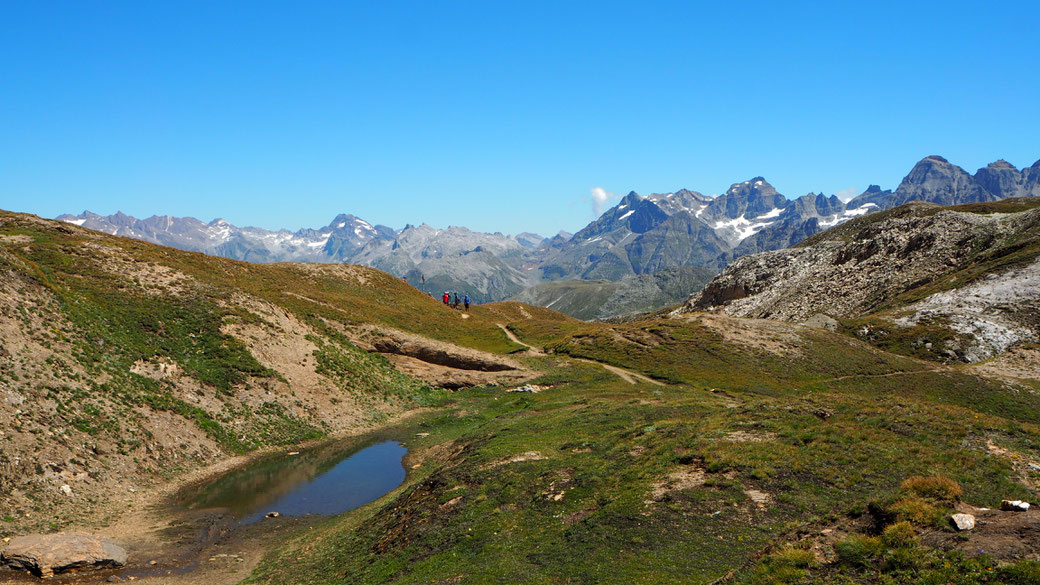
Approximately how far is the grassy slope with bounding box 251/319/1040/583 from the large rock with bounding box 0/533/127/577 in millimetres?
6806

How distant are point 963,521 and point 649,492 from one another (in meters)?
10.9

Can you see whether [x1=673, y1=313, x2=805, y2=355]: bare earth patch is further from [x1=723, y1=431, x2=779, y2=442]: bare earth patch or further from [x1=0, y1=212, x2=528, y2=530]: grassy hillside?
[x1=723, y1=431, x2=779, y2=442]: bare earth patch

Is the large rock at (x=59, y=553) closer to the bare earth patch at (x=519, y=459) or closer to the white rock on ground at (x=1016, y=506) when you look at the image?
the bare earth patch at (x=519, y=459)

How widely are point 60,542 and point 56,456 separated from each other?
406 inches

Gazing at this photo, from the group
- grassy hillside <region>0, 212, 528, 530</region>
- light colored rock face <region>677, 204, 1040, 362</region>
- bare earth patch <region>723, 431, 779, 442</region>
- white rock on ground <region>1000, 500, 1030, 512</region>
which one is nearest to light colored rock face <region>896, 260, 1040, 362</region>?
light colored rock face <region>677, 204, 1040, 362</region>

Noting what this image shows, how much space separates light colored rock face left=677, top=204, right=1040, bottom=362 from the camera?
243 ft

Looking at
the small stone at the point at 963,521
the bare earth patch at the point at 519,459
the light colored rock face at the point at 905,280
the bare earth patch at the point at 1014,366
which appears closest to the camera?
the small stone at the point at 963,521

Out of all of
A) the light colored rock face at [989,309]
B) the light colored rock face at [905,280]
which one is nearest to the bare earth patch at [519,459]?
the light colored rock face at [905,280]

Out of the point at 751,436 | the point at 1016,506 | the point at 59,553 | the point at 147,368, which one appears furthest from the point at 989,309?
the point at 147,368

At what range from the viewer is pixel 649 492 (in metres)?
22.6

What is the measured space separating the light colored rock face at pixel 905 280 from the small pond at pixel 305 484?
234ft

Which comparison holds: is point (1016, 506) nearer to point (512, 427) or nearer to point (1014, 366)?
point (512, 427)

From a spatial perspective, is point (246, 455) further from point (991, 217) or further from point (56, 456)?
point (991, 217)

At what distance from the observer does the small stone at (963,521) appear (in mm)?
13453
